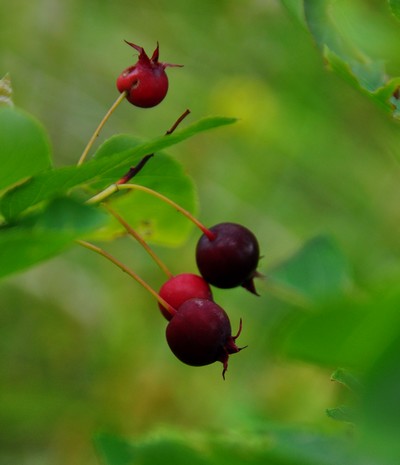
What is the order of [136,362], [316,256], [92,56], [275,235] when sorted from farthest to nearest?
[92,56] → [275,235] → [136,362] → [316,256]

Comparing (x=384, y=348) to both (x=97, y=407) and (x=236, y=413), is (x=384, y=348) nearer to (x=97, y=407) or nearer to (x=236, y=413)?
(x=236, y=413)

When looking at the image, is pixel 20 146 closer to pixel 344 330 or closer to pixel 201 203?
pixel 344 330

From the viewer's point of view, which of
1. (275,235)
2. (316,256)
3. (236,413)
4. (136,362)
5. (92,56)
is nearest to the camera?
(316,256)

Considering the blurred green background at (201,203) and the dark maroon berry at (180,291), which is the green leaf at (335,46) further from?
the blurred green background at (201,203)

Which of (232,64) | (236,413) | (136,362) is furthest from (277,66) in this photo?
(236,413)

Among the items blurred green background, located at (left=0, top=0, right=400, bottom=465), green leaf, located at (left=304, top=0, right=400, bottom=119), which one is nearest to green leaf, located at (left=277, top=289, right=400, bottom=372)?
green leaf, located at (left=304, top=0, right=400, bottom=119)

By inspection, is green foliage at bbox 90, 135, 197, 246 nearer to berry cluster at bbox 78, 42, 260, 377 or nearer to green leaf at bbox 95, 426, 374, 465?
berry cluster at bbox 78, 42, 260, 377

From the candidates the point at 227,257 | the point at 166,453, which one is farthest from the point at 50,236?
the point at 227,257

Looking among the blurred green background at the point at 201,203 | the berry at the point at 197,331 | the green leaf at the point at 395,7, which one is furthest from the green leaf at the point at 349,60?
the blurred green background at the point at 201,203
